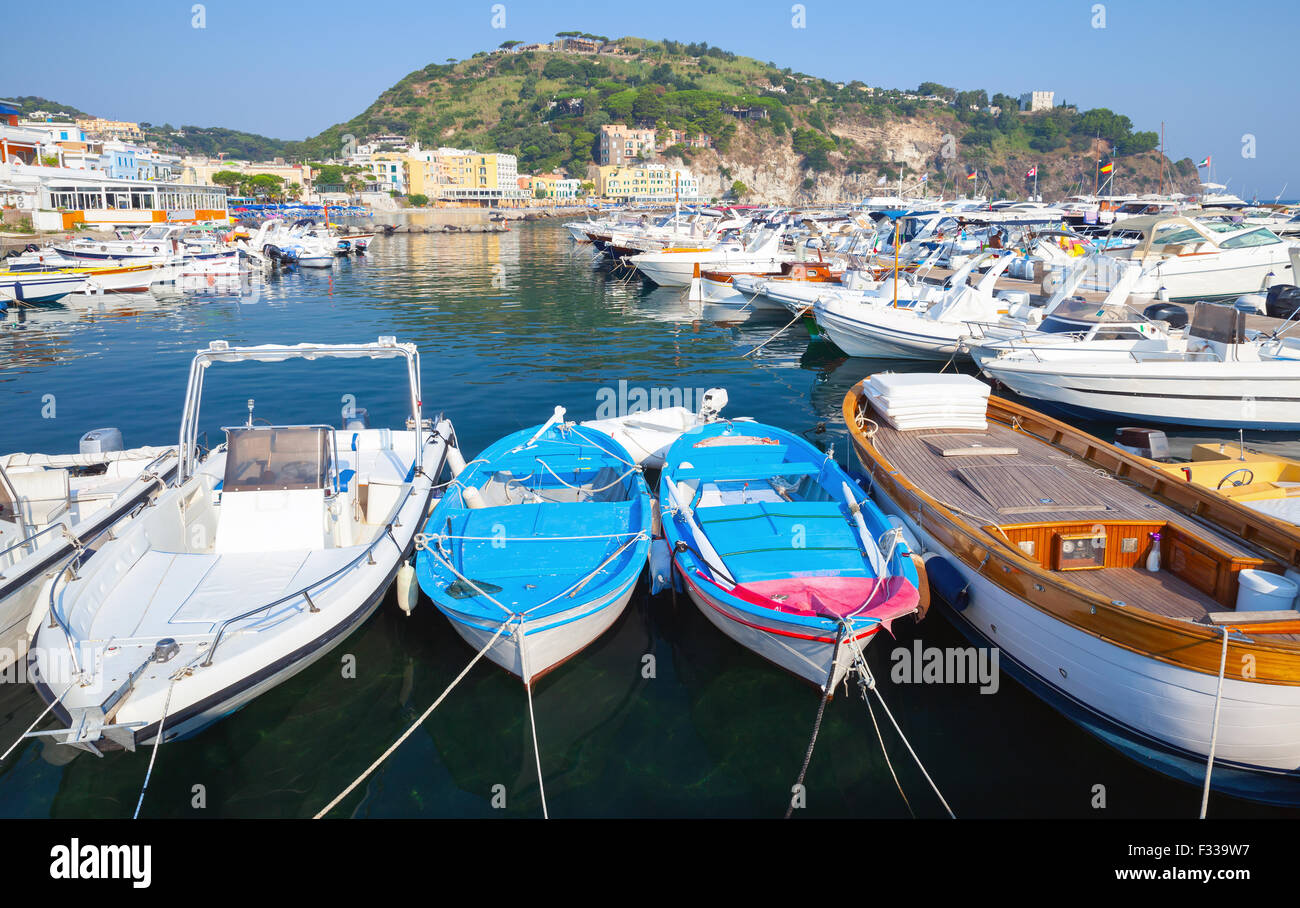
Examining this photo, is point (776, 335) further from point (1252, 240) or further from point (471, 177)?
point (471, 177)

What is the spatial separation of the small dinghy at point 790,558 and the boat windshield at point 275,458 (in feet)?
14.6

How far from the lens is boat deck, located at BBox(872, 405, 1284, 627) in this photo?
24.7 feet

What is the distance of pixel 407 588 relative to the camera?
845 cm

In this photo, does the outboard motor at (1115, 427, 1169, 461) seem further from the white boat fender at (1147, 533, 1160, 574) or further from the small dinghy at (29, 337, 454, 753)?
the small dinghy at (29, 337, 454, 753)

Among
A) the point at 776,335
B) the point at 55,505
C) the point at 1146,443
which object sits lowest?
the point at 55,505

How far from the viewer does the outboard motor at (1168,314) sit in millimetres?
A: 19391

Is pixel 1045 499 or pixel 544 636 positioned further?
pixel 1045 499

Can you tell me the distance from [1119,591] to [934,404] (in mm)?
4650

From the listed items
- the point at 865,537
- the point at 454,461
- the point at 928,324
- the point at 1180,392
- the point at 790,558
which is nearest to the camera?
the point at 790,558

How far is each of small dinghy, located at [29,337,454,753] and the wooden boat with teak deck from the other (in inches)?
260

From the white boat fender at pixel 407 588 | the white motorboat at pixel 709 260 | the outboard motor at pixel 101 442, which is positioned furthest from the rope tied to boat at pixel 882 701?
the white motorboat at pixel 709 260

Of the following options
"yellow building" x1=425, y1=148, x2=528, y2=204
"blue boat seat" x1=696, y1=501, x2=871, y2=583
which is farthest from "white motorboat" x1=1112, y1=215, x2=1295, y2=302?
"yellow building" x1=425, y1=148, x2=528, y2=204

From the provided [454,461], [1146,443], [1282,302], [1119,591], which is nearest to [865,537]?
[1119,591]
